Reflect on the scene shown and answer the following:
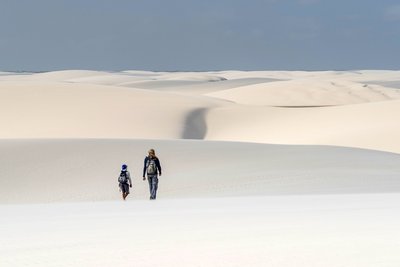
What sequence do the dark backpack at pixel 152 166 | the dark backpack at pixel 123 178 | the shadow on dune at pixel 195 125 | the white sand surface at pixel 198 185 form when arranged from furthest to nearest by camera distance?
the shadow on dune at pixel 195 125 < the dark backpack at pixel 123 178 < the dark backpack at pixel 152 166 < the white sand surface at pixel 198 185

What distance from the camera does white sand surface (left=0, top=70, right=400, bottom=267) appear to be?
6.88 metres

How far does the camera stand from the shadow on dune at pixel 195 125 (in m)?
41.3

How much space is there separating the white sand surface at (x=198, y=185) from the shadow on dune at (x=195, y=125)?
0.11 meters

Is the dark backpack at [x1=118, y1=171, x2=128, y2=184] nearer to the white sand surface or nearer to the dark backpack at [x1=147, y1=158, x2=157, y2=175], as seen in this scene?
the white sand surface

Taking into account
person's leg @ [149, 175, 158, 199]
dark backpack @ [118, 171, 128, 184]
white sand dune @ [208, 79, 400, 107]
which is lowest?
person's leg @ [149, 175, 158, 199]

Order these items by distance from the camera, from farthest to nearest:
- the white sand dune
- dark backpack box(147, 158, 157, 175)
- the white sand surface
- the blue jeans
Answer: the white sand dune → the blue jeans → dark backpack box(147, 158, 157, 175) → the white sand surface

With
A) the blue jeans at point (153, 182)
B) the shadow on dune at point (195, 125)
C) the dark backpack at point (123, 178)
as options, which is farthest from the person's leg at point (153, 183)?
the shadow on dune at point (195, 125)

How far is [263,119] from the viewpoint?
45.8m

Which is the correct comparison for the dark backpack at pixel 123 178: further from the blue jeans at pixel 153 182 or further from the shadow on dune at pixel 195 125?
the shadow on dune at pixel 195 125

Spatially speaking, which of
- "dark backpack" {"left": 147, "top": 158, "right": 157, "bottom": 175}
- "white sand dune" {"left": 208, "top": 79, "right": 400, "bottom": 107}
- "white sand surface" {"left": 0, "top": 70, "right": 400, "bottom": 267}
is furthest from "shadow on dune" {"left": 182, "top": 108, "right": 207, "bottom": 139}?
"dark backpack" {"left": 147, "top": 158, "right": 157, "bottom": 175}

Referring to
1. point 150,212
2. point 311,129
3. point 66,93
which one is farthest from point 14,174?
point 66,93

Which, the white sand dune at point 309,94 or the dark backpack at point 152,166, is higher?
the white sand dune at point 309,94

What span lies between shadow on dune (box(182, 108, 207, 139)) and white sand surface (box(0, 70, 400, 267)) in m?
0.11

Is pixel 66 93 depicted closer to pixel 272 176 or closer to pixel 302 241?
pixel 272 176
